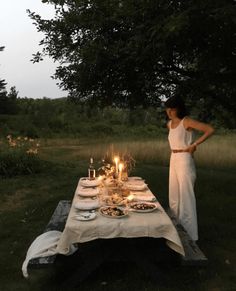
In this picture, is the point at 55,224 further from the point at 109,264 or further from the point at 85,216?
the point at 85,216

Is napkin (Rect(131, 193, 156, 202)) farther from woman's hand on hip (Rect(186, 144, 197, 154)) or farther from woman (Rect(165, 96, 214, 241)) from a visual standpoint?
woman's hand on hip (Rect(186, 144, 197, 154))

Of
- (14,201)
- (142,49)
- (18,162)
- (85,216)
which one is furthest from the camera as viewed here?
→ (18,162)

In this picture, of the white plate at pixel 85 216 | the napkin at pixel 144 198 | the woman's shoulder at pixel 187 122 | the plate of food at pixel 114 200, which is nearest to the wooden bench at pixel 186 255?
the white plate at pixel 85 216

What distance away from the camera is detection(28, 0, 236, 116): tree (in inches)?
287

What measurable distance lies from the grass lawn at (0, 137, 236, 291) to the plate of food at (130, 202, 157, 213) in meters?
0.85

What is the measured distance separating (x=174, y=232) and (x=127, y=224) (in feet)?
1.75

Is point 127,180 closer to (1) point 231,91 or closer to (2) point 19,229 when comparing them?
(2) point 19,229

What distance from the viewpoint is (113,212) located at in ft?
16.9

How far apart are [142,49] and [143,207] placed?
135 inches

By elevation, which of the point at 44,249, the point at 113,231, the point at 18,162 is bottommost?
the point at 18,162

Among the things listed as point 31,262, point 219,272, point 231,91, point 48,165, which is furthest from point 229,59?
point 48,165

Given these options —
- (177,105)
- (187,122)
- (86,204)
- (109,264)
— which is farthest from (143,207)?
(177,105)

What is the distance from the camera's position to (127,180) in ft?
23.2

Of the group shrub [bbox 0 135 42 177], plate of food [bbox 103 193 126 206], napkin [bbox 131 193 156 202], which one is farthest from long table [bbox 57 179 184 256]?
shrub [bbox 0 135 42 177]
